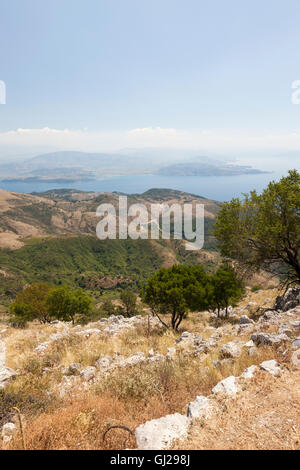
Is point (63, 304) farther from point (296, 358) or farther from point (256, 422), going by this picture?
point (256, 422)

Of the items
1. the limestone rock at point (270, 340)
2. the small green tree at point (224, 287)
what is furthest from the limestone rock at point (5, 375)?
the small green tree at point (224, 287)

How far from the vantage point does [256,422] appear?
3.99m

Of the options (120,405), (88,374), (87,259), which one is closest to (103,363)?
(88,374)

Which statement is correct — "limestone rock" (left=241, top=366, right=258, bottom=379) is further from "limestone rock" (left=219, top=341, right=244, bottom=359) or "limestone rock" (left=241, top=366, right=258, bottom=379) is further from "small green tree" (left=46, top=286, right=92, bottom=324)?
"small green tree" (left=46, top=286, right=92, bottom=324)

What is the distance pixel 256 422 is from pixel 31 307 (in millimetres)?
30373

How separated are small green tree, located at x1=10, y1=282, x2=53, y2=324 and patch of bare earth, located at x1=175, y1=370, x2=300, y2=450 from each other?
28.6 m

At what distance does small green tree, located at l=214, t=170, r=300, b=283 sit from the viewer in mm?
13711

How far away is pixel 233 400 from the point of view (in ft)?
15.3

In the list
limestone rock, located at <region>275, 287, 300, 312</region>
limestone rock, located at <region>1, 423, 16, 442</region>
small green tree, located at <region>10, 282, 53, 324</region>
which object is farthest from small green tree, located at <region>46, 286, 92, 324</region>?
limestone rock, located at <region>1, 423, 16, 442</region>

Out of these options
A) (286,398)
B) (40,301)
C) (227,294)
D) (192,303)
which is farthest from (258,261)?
(40,301)

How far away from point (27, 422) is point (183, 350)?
6.31 m

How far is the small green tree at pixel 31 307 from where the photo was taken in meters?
27.7
